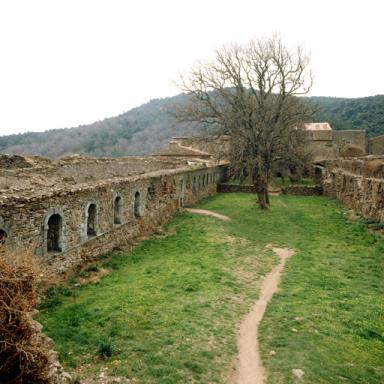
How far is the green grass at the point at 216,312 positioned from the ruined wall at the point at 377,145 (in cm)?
3879

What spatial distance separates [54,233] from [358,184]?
19.7 metres

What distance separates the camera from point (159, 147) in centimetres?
10019

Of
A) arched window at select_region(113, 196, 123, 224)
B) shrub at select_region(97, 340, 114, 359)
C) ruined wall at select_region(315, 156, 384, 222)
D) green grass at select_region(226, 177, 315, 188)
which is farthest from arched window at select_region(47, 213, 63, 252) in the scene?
green grass at select_region(226, 177, 315, 188)

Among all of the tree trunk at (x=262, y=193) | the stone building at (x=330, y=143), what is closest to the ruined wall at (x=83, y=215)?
the tree trunk at (x=262, y=193)

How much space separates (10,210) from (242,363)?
22.0 ft

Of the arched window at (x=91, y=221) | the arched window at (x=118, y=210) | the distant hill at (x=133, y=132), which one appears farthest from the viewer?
the distant hill at (x=133, y=132)

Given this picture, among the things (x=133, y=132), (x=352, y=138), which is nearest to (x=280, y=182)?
(x=352, y=138)

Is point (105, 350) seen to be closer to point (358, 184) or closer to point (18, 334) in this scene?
point (18, 334)

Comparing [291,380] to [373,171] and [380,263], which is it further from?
[373,171]

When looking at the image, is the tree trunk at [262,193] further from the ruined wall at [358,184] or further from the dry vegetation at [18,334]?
the dry vegetation at [18,334]

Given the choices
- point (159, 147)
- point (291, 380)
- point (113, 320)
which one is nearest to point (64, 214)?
point (113, 320)

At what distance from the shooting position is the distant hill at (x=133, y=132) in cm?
8406

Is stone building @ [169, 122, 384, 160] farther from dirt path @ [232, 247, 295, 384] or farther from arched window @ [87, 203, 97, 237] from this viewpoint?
dirt path @ [232, 247, 295, 384]

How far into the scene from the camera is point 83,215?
14539 millimetres
